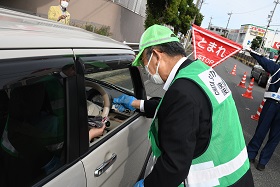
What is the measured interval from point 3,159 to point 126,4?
61.9ft

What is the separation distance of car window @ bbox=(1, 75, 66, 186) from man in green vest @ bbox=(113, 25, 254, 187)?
1.71ft

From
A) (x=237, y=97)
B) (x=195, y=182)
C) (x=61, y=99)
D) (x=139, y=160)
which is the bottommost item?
(x=237, y=97)

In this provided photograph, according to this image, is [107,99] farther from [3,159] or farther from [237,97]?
[237,97]

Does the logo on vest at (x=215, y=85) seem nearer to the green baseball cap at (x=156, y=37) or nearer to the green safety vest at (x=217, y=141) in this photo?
the green safety vest at (x=217, y=141)

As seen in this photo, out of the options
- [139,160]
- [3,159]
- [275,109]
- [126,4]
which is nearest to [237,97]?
[275,109]

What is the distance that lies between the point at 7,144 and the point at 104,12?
15.1 meters

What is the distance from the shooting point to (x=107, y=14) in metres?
15.8

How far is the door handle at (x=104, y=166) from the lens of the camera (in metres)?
1.52

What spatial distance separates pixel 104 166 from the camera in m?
1.59

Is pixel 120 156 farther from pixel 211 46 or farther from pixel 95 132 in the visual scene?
pixel 211 46

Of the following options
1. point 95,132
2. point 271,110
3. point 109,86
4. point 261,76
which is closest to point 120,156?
point 95,132

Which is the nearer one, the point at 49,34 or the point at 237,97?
the point at 49,34

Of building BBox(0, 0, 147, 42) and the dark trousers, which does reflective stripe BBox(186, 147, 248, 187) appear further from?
building BBox(0, 0, 147, 42)

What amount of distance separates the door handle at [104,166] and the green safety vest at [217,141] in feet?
1.00
